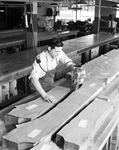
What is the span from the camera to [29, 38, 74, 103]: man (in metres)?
2.61

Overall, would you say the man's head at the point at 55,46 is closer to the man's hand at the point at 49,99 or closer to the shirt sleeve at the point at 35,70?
the shirt sleeve at the point at 35,70

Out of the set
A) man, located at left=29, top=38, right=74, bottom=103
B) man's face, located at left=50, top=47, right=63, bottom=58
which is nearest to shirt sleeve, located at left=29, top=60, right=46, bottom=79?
man, located at left=29, top=38, right=74, bottom=103

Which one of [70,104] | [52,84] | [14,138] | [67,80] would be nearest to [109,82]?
[67,80]

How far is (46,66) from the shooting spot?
308cm

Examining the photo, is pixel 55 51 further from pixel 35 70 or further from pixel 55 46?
pixel 35 70

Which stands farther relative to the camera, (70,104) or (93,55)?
(93,55)

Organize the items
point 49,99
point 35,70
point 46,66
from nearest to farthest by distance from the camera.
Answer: point 49,99
point 35,70
point 46,66

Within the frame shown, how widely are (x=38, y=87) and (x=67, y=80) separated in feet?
3.01

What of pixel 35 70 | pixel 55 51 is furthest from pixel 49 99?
pixel 55 51

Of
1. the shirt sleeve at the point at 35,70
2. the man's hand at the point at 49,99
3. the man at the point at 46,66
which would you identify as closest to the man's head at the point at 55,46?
the man at the point at 46,66

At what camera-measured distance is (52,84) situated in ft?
11.4

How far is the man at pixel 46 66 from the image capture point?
2.61 metres

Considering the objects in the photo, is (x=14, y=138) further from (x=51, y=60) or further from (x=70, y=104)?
(x=51, y=60)

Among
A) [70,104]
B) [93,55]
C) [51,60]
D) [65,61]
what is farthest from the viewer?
[93,55]
